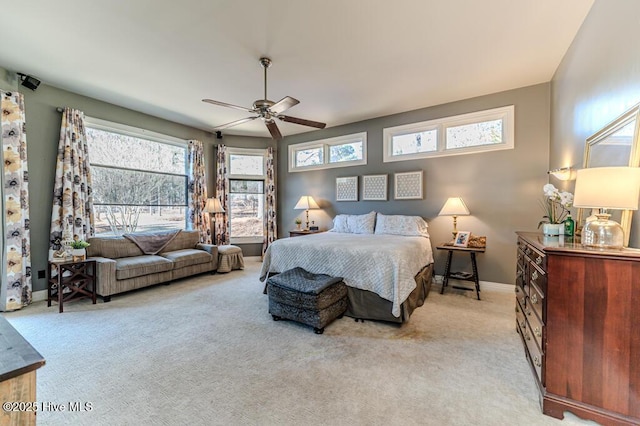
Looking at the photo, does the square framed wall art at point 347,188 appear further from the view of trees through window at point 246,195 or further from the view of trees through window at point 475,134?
the view of trees through window at point 246,195

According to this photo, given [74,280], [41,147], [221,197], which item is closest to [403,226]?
[221,197]

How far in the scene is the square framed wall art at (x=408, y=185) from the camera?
4.84 m

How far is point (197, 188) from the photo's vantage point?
587 centimetres

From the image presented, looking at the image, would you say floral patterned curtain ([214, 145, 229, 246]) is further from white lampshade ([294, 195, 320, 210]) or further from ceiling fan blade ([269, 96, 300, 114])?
ceiling fan blade ([269, 96, 300, 114])

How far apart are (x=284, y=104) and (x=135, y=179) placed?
3.71 meters

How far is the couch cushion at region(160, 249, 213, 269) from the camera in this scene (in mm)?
4602

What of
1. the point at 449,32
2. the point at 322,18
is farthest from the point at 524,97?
the point at 322,18

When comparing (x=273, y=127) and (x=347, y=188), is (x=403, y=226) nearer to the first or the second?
(x=347, y=188)

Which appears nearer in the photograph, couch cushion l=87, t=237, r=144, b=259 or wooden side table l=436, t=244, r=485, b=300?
wooden side table l=436, t=244, r=485, b=300

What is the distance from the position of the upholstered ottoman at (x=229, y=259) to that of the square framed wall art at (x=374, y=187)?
2.85 metres

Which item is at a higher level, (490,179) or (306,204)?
(490,179)

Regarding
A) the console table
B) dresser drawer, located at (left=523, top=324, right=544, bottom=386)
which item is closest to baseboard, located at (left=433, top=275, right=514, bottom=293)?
dresser drawer, located at (left=523, top=324, right=544, bottom=386)

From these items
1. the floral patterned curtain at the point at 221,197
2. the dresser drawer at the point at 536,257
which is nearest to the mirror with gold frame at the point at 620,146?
the dresser drawer at the point at 536,257

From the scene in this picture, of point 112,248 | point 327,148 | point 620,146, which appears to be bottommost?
point 112,248
